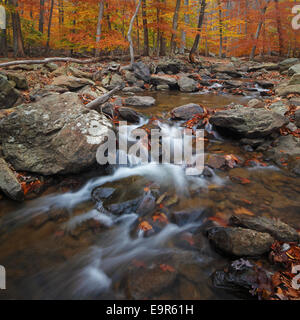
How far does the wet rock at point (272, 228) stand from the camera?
2.45 meters

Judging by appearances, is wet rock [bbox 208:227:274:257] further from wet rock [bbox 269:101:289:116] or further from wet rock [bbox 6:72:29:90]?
wet rock [bbox 6:72:29:90]

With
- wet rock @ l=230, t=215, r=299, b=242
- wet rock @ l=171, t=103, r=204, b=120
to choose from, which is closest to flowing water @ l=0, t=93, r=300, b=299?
wet rock @ l=230, t=215, r=299, b=242

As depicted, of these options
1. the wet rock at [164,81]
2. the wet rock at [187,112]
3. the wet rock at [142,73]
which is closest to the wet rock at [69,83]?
the wet rock at [187,112]

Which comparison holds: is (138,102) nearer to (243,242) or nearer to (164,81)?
(164,81)

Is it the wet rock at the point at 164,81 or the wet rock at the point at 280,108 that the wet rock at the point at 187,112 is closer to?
the wet rock at the point at 280,108

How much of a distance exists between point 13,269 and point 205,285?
7.48 ft

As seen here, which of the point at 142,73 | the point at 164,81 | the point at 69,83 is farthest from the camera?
the point at 142,73

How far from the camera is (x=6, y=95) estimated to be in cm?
508

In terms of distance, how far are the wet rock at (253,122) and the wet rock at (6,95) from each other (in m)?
5.60

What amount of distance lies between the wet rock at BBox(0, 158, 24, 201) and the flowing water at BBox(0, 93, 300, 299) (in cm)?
16

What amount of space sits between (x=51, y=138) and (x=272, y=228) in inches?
156

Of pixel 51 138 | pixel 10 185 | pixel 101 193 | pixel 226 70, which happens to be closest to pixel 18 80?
pixel 51 138
